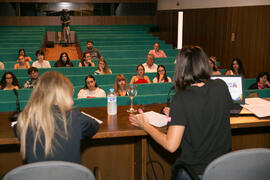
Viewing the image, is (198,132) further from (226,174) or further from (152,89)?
(152,89)

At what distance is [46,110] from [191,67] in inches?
33.4

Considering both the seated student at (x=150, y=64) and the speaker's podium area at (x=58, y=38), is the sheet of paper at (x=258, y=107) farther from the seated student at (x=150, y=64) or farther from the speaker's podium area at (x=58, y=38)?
the speaker's podium area at (x=58, y=38)

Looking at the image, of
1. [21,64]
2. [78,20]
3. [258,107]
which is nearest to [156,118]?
[258,107]

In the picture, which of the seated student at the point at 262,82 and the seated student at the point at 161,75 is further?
the seated student at the point at 161,75

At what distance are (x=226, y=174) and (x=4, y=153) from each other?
6.10 feet

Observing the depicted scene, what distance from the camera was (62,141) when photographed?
5.34ft

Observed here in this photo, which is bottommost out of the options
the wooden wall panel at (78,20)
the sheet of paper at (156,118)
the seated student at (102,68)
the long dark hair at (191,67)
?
the sheet of paper at (156,118)

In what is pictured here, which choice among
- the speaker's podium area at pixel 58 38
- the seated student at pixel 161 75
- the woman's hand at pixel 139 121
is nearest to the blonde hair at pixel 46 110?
the woman's hand at pixel 139 121

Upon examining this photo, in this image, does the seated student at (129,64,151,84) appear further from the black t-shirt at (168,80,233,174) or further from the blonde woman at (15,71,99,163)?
the blonde woman at (15,71,99,163)

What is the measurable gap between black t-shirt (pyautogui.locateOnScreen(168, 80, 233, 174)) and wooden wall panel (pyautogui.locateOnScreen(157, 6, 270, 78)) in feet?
17.5

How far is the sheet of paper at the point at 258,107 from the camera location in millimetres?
2424

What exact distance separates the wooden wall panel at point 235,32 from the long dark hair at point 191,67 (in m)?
5.41

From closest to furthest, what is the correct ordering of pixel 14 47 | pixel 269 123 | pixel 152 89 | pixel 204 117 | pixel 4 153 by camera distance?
1. pixel 204 117
2. pixel 269 123
3. pixel 4 153
4. pixel 152 89
5. pixel 14 47

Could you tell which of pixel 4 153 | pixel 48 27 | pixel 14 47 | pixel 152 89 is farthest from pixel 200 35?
pixel 4 153
